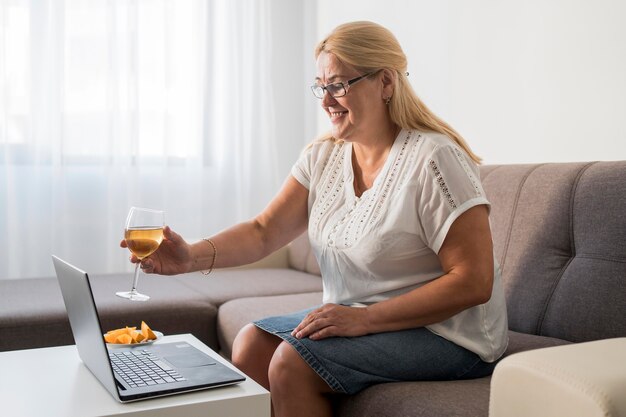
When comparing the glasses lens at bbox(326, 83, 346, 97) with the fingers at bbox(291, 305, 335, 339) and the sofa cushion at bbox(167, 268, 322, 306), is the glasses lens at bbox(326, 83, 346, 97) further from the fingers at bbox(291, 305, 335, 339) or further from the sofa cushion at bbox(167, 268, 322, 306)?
the sofa cushion at bbox(167, 268, 322, 306)

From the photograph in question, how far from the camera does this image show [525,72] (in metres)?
2.58

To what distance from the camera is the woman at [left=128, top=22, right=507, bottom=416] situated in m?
1.51

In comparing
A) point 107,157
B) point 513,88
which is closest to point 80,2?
point 107,157

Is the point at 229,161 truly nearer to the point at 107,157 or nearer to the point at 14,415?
the point at 107,157

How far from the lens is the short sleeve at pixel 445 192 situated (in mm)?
1553

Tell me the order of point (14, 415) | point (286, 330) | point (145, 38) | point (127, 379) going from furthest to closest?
1. point (145, 38)
2. point (286, 330)
3. point (127, 379)
4. point (14, 415)

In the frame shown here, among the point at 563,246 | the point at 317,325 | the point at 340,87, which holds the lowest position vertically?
the point at 317,325

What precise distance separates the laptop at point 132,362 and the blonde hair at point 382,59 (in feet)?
2.41

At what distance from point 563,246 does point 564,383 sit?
3.30 ft

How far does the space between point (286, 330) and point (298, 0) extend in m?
2.96

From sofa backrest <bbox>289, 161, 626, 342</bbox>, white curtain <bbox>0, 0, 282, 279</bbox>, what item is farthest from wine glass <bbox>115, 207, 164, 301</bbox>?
white curtain <bbox>0, 0, 282, 279</bbox>

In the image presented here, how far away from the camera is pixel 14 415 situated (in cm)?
122

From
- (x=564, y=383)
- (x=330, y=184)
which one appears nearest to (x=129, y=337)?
(x=330, y=184)

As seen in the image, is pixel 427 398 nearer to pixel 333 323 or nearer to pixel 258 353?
pixel 333 323
